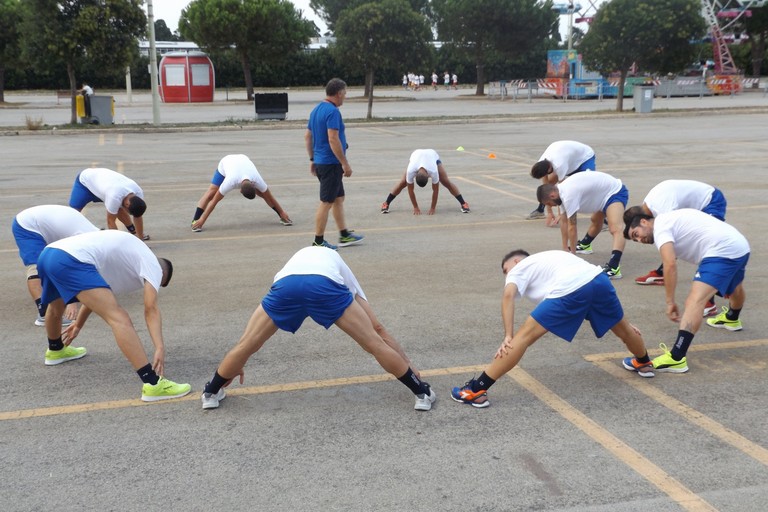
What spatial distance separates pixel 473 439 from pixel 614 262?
4.54 metres

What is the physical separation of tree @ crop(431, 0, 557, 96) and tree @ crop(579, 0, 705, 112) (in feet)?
66.3

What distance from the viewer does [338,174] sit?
34.0 ft

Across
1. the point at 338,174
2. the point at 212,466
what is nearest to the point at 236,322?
the point at 212,466

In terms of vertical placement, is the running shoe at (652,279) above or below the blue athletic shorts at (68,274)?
below

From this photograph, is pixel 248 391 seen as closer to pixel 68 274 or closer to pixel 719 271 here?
pixel 68 274

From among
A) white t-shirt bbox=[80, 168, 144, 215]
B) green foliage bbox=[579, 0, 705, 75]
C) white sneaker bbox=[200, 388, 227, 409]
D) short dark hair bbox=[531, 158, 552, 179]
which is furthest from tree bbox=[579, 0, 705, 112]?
white sneaker bbox=[200, 388, 227, 409]

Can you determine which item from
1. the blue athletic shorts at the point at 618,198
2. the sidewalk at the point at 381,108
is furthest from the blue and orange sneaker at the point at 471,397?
the sidewalk at the point at 381,108

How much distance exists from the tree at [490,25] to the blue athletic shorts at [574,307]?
48315 mm

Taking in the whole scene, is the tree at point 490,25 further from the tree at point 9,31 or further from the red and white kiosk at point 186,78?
the tree at point 9,31

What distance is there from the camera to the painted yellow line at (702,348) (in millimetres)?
6484

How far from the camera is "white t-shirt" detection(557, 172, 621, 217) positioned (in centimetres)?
897

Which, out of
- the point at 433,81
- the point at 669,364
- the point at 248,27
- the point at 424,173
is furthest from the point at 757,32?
the point at 669,364

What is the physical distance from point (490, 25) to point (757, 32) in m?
20.8

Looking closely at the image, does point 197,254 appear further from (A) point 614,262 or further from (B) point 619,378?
(B) point 619,378
